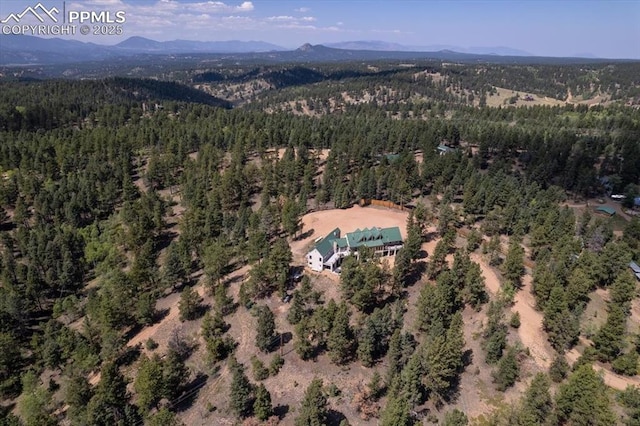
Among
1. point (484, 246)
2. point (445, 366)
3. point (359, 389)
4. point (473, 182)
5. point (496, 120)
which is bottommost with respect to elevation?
point (359, 389)

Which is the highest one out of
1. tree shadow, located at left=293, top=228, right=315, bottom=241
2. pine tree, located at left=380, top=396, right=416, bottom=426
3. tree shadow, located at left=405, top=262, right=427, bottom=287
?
tree shadow, located at left=293, top=228, right=315, bottom=241

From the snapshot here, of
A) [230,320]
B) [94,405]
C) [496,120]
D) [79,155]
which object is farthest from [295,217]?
[496,120]

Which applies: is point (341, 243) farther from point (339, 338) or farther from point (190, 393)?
point (190, 393)

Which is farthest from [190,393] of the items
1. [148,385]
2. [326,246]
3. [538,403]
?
[538,403]

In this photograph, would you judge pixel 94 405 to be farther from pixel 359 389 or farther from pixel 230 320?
pixel 359 389

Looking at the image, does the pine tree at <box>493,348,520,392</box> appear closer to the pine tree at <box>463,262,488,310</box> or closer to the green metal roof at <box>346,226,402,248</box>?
the pine tree at <box>463,262,488,310</box>

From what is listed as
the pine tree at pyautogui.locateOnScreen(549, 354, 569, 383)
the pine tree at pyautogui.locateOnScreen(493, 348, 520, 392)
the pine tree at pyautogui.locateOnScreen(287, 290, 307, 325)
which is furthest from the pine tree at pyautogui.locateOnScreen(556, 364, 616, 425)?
the pine tree at pyautogui.locateOnScreen(287, 290, 307, 325)
